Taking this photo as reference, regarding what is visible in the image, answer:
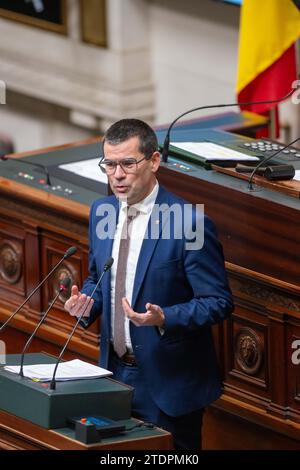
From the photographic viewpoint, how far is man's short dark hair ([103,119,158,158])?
4.79 meters

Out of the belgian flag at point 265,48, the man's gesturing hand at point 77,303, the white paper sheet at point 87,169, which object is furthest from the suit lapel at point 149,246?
the belgian flag at point 265,48

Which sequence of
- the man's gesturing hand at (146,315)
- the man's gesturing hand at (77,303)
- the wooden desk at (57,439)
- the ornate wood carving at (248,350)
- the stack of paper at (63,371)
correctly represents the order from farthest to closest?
1. the ornate wood carving at (248,350)
2. the man's gesturing hand at (77,303)
3. the stack of paper at (63,371)
4. the man's gesturing hand at (146,315)
5. the wooden desk at (57,439)

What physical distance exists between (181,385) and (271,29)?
9.83ft

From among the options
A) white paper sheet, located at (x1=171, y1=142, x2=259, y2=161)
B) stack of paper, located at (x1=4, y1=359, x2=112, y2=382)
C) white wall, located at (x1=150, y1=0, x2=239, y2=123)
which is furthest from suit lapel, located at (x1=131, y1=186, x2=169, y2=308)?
white wall, located at (x1=150, y1=0, x2=239, y2=123)

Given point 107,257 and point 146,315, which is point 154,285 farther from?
point 146,315

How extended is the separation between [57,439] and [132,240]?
0.83 meters

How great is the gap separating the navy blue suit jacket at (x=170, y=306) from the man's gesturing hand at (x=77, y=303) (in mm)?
98

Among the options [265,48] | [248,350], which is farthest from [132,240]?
[265,48]

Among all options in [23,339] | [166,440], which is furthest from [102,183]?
[166,440]

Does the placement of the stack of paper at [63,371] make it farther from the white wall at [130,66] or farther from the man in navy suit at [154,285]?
the white wall at [130,66]

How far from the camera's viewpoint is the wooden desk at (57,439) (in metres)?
4.27

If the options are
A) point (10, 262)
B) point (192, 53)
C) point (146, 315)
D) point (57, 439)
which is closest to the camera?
point (57, 439)

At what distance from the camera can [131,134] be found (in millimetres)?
4789

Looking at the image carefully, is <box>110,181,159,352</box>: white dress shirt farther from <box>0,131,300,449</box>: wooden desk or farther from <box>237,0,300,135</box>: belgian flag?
<box>237,0,300,135</box>: belgian flag
